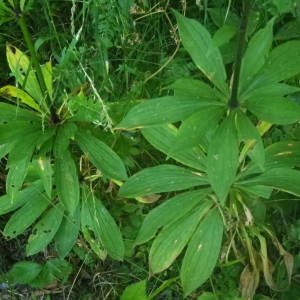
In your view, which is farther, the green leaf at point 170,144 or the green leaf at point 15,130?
the green leaf at point 170,144

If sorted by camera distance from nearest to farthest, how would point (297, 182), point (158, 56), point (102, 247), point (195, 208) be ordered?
point (297, 182)
point (195, 208)
point (102, 247)
point (158, 56)

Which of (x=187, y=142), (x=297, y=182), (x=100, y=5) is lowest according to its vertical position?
(x=297, y=182)

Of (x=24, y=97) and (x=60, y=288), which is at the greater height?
(x=24, y=97)

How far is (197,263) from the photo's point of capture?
158cm

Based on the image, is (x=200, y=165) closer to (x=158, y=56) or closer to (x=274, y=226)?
(x=274, y=226)

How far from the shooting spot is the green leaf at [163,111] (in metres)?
1.37

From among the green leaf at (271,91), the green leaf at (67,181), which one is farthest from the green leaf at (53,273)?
the green leaf at (271,91)

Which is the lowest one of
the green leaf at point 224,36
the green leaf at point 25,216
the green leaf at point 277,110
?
the green leaf at point 25,216

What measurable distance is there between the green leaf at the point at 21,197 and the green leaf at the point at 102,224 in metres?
0.16

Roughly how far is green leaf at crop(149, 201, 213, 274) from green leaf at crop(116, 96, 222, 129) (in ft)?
1.27

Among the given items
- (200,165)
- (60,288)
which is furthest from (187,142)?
(60,288)

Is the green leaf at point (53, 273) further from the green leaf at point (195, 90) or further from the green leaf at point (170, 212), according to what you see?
the green leaf at point (195, 90)

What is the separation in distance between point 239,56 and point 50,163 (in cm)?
72

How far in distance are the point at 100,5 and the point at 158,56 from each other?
0.31 meters
